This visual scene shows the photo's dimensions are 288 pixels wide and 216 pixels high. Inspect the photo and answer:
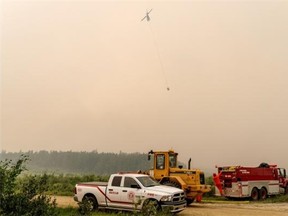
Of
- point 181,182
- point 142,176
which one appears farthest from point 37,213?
point 181,182

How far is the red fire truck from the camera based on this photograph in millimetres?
29237

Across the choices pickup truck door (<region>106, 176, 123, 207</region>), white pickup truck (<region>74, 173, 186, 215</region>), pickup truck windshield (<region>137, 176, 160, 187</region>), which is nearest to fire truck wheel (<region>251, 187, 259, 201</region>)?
white pickup truck (<region>74, 173, 186, 215</region>)

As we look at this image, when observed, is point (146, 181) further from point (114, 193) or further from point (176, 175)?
point (176, 175)

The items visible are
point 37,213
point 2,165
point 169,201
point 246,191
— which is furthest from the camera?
point 246,191

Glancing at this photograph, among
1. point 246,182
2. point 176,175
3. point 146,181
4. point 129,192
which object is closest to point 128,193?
point 129,192

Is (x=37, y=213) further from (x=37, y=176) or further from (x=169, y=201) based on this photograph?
(x=169, y=201)

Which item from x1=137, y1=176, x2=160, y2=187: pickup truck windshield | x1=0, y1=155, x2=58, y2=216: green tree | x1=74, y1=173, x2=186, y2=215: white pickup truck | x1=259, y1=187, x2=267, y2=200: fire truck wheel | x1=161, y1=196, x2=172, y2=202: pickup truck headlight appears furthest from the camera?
x1=259, y1=187, x2=267, y2=200: fire truck wheel

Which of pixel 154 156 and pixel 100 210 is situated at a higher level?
pixel 154 156

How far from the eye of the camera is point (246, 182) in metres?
29.4

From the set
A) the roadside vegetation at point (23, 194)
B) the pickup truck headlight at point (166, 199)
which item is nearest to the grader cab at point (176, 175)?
the pickup truck headlight at point (166, 199)

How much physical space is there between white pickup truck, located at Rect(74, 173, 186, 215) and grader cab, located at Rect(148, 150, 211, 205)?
3968 millimetres

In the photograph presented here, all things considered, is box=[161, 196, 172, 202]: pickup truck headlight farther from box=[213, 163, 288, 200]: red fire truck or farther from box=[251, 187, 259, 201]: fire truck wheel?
box=[251, 187, 259, 201]: fire truck wheel

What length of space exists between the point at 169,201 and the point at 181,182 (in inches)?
201

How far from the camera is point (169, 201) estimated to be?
18234mm
